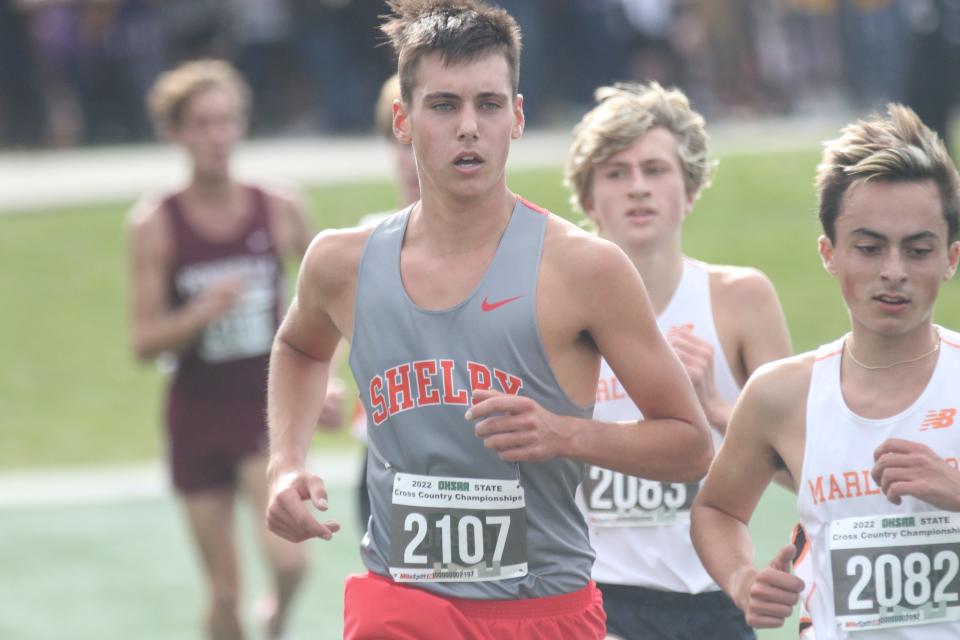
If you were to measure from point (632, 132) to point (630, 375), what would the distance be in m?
1.36

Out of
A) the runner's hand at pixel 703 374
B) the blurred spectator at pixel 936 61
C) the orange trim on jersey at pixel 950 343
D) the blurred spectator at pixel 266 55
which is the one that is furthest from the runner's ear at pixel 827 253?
the blurred spectator at pixel 266 55

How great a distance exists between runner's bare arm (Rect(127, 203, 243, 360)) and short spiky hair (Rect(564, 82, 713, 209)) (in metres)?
2.55

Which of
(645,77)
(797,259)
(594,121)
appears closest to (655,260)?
(594,121)

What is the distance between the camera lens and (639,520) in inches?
204

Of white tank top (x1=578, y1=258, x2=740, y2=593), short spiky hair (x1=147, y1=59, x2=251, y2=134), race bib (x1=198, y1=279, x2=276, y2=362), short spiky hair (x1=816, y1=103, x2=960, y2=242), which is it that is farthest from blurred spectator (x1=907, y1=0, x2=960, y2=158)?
short spiky hair (x1=816, y1=103, x2=960, y2=242)

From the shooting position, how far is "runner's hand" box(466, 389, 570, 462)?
3898mm

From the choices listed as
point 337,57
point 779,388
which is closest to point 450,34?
point 779,388

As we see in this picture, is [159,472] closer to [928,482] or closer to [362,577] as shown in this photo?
[362,577]

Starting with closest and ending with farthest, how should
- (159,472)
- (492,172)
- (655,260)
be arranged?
1. (492,172)
2. (655,260)
3. (159,472)

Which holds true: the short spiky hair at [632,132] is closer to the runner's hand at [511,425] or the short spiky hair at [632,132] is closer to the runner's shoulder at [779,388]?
the runner's shoulder at [779,388]

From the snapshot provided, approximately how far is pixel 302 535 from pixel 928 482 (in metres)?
1.36

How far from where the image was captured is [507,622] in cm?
423

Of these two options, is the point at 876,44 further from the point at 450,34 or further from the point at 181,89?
the point at 450,34

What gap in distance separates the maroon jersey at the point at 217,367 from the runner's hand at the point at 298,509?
366 cm
